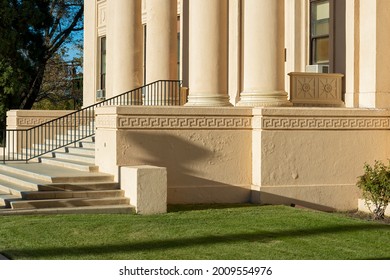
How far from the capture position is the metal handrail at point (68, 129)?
75.6ft

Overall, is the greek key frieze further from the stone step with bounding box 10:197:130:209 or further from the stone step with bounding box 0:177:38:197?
the stone step with bounding box 0:177:38:197

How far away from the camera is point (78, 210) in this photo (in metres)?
15.9

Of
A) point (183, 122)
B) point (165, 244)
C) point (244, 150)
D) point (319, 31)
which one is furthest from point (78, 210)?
point (319, 31)

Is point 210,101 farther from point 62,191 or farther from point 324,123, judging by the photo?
point 62,191

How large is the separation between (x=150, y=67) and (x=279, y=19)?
5.56 metres

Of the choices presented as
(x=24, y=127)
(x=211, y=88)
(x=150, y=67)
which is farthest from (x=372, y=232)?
(x=24, y=127)

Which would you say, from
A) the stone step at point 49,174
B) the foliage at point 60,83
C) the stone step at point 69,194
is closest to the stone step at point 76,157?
the stone step at point 49,174

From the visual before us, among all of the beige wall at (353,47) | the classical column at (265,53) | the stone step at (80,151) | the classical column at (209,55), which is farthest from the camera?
the stone step at (80,151)

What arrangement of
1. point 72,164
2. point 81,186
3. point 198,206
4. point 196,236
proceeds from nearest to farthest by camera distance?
point 196,236 → point 81,186 → point 198,206 → point 72,164

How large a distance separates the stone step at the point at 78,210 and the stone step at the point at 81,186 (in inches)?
37.5

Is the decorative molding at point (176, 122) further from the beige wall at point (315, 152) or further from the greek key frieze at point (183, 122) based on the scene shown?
the beige wall at point (315, 152)

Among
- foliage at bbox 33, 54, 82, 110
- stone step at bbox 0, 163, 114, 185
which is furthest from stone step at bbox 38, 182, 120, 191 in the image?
foliage at bbox 33, 54, 82, 110

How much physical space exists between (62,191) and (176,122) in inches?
108

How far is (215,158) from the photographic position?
59.6 feet
